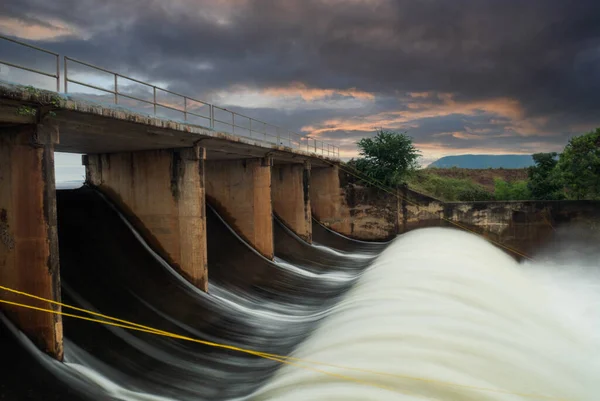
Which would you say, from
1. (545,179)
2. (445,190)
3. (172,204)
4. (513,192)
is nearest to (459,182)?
(445,190)

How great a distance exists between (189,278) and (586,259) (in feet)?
64.6

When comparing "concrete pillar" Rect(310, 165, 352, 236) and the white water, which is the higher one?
"concrete pillar" Rect(310, 165, 352, 236)

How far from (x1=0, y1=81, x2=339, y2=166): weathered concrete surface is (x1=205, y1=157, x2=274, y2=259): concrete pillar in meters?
1.02

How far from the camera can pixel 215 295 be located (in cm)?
1258

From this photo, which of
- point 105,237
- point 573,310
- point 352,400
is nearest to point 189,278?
point 105,237

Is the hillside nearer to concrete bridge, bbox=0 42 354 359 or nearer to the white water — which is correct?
concrete bridge, bbox=0 42 354 359

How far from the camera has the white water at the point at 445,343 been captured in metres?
6.40

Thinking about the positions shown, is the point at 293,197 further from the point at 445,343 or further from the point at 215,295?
the point at 445,343

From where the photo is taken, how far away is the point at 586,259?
21.0m

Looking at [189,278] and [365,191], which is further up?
[365,191]

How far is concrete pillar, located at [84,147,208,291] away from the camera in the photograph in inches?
495

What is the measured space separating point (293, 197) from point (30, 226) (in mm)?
15522

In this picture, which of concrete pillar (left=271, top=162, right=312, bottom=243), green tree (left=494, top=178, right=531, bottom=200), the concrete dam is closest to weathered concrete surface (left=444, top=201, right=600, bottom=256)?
the concrete dam

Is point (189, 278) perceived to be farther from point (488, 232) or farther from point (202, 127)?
point (488, 232)
